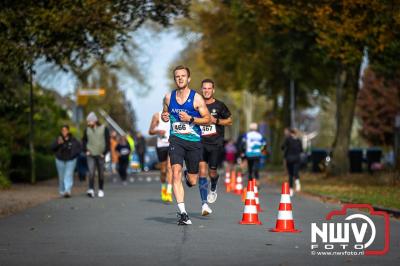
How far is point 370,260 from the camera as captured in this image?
35.9 ft

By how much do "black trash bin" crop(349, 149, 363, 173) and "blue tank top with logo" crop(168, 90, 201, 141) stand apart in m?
35.1

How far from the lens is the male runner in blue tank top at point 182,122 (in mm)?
14742

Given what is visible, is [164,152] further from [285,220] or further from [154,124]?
[285,220]

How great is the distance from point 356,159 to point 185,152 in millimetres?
35454

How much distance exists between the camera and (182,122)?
15.0 metres

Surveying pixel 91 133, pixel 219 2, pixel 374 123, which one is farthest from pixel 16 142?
pixel 374 123

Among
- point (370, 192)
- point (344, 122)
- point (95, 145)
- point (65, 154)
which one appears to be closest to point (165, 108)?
point (95, 145)

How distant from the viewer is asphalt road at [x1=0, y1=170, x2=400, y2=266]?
10883mm

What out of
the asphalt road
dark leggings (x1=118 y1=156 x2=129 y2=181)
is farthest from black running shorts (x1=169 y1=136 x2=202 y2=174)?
dark leggings (x1=118 y1=156 x2=129 y2=181)

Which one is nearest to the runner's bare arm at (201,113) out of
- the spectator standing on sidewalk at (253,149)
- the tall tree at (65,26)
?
the tall tree at (65,26)

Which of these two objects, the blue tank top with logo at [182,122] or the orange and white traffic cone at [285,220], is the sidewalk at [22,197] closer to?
the blue tank top with logo at [182,122]

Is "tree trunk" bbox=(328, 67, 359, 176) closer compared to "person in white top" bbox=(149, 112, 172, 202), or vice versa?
"person in white top" bbox=(149, 112, 172, 202)

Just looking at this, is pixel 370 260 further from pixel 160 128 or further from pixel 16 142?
pixel 16 142

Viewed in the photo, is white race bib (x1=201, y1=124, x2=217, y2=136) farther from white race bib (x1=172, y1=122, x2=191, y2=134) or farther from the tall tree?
the tall tree
